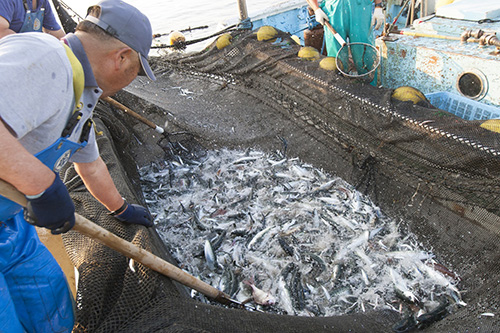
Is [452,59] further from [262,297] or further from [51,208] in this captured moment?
[51,208]

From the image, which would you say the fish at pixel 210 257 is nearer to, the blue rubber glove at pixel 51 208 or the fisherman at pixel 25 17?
the blue rubber glove at pixel 51 208

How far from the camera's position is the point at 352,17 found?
237 inches

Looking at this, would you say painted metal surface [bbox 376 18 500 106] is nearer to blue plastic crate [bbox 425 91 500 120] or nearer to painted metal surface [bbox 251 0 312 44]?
blue plastic crate [bbox 425 91 500 120]

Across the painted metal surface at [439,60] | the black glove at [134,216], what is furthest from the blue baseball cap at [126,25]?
the painted metal surface at [439,60]

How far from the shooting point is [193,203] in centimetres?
471

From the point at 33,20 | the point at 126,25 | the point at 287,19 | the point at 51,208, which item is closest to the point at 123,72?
the point at 126,25

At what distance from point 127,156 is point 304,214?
2863 mm

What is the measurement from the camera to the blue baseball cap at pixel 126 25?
1955 mm

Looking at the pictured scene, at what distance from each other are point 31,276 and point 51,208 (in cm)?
67

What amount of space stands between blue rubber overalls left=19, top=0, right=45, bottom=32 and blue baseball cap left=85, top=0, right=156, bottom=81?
2317 mm

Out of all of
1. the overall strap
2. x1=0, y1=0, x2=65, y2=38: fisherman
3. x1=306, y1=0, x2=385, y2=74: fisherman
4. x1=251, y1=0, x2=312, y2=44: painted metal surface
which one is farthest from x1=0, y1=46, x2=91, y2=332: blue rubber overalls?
x1=251, y1=0, x2=312, y2=44: painted metal surface

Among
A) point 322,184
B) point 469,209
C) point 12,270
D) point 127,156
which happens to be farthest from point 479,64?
point 12,270

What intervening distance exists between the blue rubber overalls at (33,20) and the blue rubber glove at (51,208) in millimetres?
2993

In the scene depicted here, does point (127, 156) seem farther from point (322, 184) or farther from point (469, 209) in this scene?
point (469, 209)
